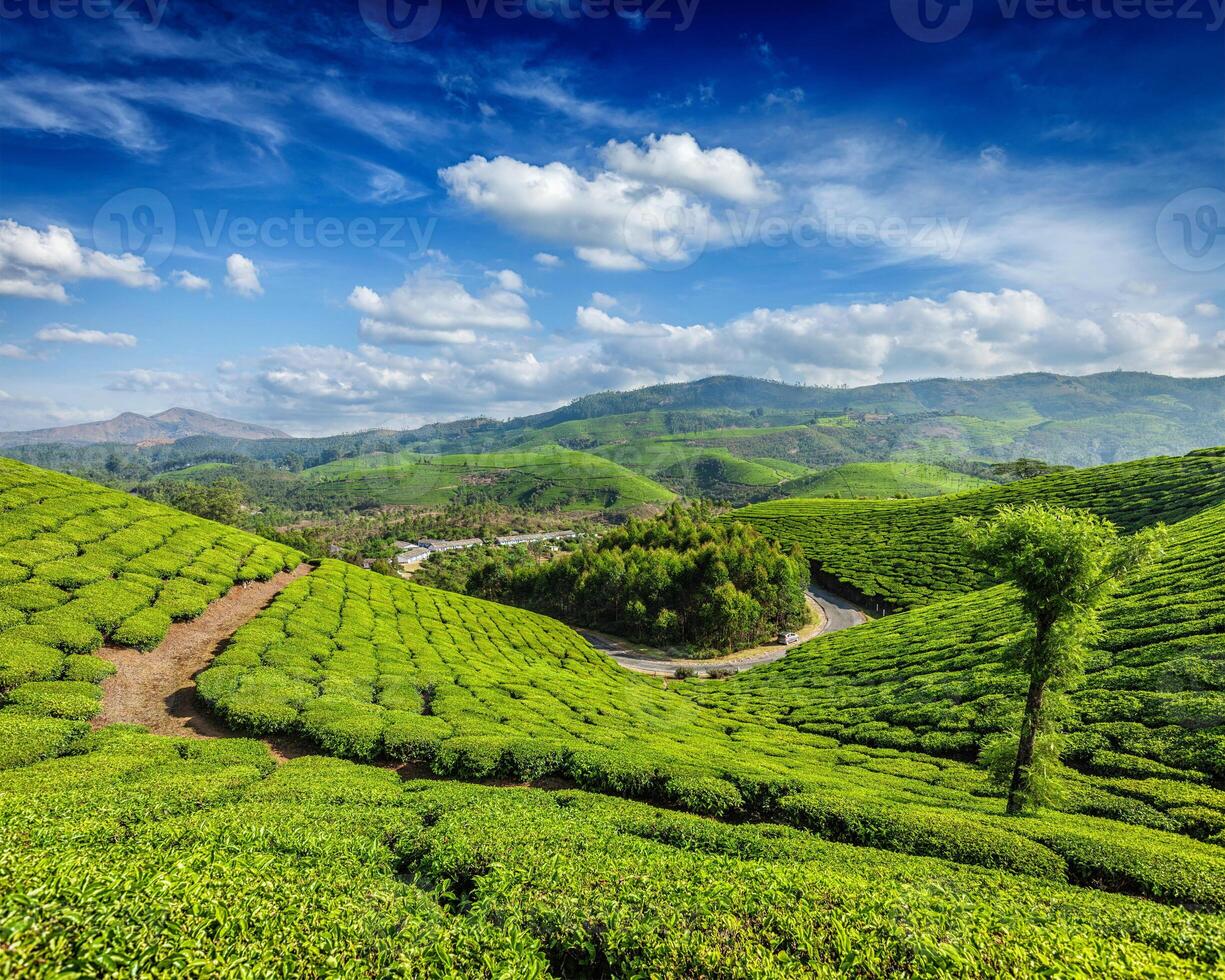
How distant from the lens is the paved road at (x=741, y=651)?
6097cm

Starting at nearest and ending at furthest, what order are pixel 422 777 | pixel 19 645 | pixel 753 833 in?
pixel 753 833, pixel 422 777, pixel 19 645

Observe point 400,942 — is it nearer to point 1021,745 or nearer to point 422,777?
point 422,777

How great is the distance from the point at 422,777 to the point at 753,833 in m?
11.1

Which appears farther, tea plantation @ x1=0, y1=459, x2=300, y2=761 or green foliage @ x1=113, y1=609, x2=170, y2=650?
green foliage @ x1=113, y1=609, x2=170, y2=650

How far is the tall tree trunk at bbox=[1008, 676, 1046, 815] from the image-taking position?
14.7 meters

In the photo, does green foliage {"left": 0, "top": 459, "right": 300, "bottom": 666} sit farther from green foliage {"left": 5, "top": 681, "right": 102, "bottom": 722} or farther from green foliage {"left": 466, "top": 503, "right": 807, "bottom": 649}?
green foliage {"left": 466, "top": 503, "right": 807, "bottom": 649}

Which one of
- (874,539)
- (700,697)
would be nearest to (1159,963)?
(700,697)

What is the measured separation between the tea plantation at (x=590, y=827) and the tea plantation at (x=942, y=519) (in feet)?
122

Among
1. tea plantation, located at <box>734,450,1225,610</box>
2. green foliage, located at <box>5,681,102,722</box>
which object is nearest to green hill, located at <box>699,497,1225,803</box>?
tea plantation, located at <box>734,450,1225,610</box>

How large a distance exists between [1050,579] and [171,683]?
1276 inches

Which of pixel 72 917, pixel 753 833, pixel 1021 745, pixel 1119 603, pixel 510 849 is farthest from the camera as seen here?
pixel 1119 603

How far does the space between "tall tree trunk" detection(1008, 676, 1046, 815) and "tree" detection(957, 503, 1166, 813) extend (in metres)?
0.02

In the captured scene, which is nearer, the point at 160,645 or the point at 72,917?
the point at 72,917

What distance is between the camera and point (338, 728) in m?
18.2
